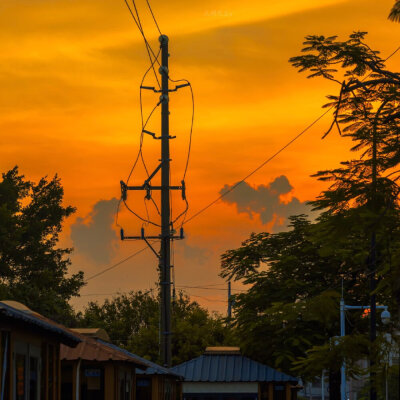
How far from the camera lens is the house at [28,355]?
666 inches

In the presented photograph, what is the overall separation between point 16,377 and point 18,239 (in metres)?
60.6

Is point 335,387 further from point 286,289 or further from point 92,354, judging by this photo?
point 92,354

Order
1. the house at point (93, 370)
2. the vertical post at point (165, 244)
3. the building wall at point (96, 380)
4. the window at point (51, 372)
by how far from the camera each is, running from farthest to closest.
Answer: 1. the vertical post at point (165, 244)
2. the building wall at point (96, 380)
3. the house at point (93, 370)
4. the window at point (51, 372)

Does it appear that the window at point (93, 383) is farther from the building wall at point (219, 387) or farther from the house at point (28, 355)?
the building wall at point (219, 387)

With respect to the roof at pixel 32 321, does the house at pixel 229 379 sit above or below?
below

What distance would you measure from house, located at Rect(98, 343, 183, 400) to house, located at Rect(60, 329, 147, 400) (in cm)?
358

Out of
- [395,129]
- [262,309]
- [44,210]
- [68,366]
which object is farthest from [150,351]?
[395,129]

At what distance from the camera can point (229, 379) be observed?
49969 millimetres

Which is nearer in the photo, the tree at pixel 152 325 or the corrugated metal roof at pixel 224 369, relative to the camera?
the corrugated metal roof at pixel 224 369

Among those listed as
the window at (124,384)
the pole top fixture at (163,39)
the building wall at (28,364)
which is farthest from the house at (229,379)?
the building wall at (28,364)

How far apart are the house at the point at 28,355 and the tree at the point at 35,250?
4861 cm

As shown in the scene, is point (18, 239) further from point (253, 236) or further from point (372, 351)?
point (372, 351)

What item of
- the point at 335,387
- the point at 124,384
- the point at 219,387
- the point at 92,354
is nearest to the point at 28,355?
the point at 92,354

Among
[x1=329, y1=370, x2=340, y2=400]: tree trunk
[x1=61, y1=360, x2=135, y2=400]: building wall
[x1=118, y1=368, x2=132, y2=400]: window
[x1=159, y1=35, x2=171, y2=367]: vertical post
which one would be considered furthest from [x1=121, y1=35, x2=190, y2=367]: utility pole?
[x1=329, y1=370, x2=340, y2=400]: tree trunk
